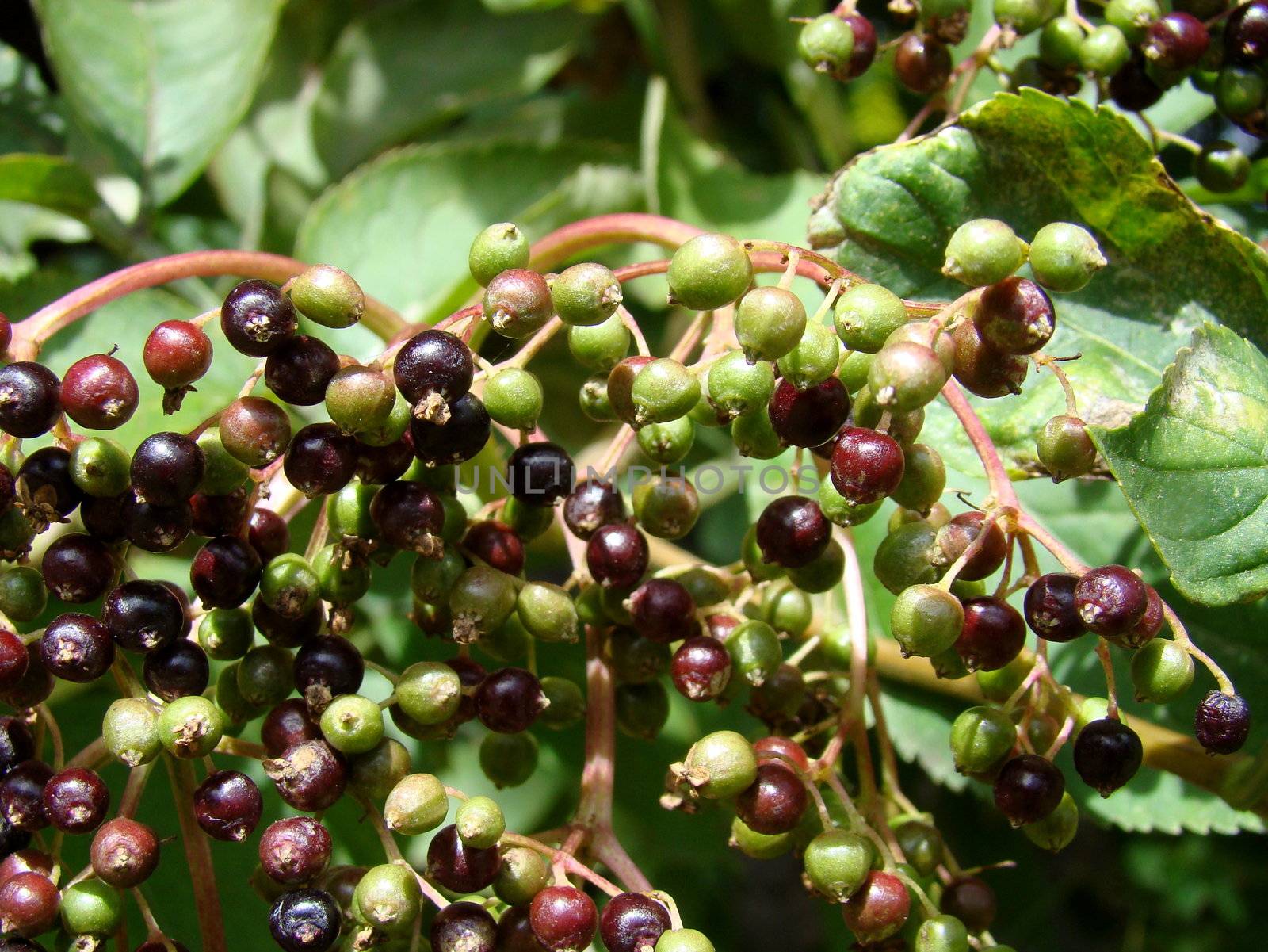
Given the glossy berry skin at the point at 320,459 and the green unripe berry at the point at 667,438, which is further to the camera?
the green unripe berry at the point at 667,438

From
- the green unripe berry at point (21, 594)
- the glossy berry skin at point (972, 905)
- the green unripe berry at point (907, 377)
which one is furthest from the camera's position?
the glossy berry skin at point (972, 905)

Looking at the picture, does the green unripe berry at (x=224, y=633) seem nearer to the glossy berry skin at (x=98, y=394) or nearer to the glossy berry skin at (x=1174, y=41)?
the glossy berry skin at (x=98, y=394)

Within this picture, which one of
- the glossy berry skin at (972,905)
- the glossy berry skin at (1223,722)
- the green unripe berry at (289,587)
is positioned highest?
the glossy berry skin at (1223,722)

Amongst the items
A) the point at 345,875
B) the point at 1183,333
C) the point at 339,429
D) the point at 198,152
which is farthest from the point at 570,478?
the point at 198,152

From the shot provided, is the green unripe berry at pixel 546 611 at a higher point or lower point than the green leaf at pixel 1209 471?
lower

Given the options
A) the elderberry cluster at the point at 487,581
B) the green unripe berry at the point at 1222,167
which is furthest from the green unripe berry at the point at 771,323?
the green unripe berry at the point at 1222,167

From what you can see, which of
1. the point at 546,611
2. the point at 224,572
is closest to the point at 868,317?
the point at 546,611
